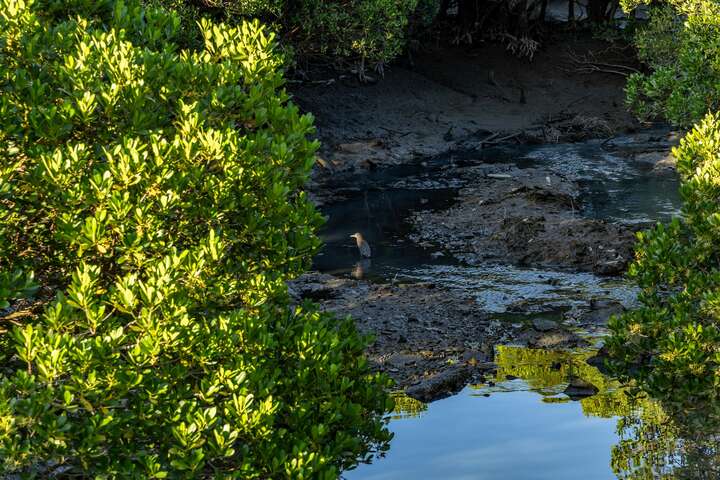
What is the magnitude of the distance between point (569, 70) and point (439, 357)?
29.4 metres

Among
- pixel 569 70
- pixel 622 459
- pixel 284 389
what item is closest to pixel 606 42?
pixel 569 70

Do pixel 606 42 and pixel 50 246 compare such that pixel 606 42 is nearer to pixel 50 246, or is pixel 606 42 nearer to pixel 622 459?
pixel 622 459

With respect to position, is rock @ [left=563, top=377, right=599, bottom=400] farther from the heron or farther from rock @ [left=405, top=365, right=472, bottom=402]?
the heron


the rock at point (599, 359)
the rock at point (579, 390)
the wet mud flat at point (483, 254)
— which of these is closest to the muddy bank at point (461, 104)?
the wet mud flat at point (483, 254)

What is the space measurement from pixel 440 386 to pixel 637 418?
9.11 ft

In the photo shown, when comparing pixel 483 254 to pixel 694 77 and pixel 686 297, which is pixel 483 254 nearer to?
pixel 694 77

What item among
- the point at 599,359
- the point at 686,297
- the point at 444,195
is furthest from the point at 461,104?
the point at 686,297

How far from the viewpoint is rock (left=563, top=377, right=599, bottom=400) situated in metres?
13.6

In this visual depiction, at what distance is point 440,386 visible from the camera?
14.0 metres

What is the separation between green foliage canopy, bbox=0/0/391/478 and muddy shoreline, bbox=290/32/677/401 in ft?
20.3

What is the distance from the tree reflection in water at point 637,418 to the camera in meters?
11.0

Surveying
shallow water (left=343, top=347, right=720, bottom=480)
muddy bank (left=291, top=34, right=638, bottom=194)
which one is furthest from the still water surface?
muddy bank (left=291, top=34, right=638, bottom=194)

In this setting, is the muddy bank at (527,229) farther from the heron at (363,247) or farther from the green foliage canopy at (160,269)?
the green foliage canopy at (160,269)

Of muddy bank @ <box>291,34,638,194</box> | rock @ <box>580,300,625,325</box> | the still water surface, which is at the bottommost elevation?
the still water surface
